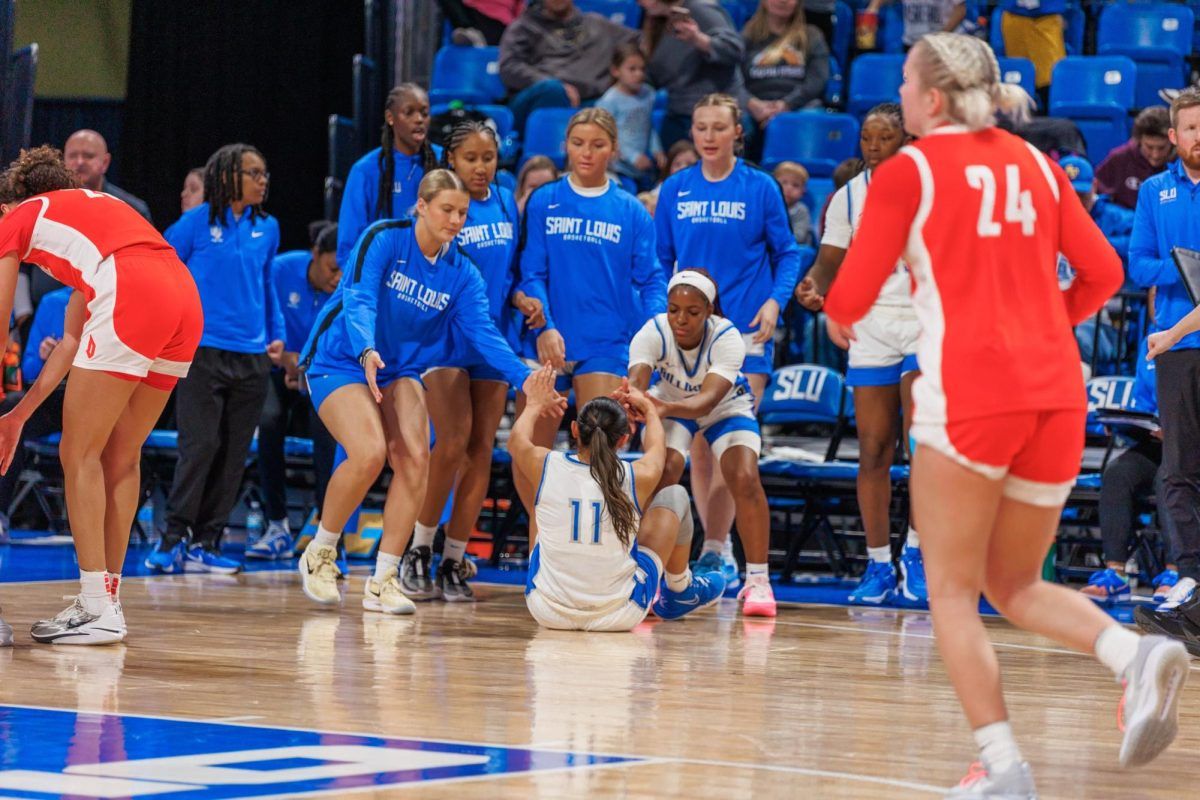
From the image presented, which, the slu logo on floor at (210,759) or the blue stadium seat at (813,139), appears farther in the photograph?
the blue stadium seat at (813,139)

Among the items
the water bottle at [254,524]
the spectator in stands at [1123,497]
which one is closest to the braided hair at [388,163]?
the water bottle at [254,524]

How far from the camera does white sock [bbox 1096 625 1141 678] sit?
326cm

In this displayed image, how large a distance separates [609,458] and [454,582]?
1.48 m

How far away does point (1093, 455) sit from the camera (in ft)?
28.6

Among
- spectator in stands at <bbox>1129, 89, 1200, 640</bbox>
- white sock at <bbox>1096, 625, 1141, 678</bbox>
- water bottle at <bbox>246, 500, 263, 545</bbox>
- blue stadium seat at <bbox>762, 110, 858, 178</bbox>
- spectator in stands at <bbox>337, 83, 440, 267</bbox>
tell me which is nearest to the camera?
white sock at <bbox>1096, 625, 1141, 678</bbox>

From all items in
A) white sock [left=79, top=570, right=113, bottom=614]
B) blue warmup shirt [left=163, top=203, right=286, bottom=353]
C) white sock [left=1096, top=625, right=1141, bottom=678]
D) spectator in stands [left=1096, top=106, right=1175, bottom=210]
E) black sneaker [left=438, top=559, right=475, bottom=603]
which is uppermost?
spectator in stands [left=1096, top=106, right=1175, bottom=210]

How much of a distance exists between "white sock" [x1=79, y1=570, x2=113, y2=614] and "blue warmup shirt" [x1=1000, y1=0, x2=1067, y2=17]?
8330 mm

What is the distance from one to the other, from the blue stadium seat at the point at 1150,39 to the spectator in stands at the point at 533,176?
15.8 feet

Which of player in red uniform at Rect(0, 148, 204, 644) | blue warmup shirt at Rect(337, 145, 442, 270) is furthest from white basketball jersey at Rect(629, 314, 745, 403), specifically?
player in red uniform at Rect(0, 148, 204, 644)

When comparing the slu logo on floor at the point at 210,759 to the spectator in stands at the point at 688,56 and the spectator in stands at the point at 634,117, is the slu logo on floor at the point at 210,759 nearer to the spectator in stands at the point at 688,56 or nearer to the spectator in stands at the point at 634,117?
the spectator in stands at the point at 634,117

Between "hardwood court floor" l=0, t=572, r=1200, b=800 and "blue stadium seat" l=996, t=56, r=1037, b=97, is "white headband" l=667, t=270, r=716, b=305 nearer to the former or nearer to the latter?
"hardwood court floor" l=0, t=572, r=1200, b=800

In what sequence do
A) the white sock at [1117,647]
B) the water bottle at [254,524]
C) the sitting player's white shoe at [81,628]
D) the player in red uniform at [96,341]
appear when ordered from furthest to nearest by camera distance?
the water bottle at [254,524], the sitting player's white shoe at [81,628], the player in red uniform at [96,341], the white sock at [1117,647]

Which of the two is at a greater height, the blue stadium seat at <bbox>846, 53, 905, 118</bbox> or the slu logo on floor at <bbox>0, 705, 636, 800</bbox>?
the blue stadium seat at <bbox>846, 53, 905, 118</bbox>

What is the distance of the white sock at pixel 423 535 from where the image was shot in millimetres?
6992
